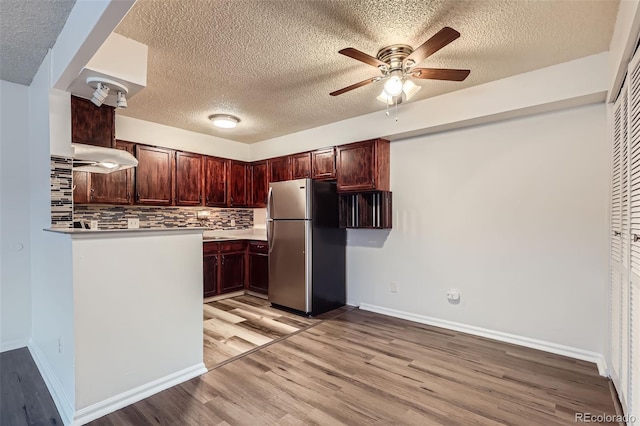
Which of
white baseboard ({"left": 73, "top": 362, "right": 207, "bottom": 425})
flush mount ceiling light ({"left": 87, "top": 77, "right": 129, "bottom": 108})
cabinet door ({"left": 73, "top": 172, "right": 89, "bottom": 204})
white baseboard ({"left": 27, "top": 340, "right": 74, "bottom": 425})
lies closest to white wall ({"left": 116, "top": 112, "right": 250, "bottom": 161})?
cabinet door ({"left": 73, "top": 172, "right": 89, "bottom": 204})

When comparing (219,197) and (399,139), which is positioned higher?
(399,139)

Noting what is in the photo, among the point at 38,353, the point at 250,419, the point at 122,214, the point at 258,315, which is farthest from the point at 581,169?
the point at 122,214

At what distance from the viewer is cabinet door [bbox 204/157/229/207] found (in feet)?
15.4

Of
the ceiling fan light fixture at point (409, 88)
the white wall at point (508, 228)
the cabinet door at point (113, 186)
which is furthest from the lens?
the cabinet door at point (113, 186)

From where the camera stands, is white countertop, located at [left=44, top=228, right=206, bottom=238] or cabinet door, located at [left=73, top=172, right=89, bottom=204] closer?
white countertop, located at [left=44, top=228, right=206, bottom=238]

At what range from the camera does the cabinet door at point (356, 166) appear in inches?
146

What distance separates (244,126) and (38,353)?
315cm

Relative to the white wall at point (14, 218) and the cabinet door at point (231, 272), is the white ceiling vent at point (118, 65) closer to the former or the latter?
the white wall at point (14, 218)

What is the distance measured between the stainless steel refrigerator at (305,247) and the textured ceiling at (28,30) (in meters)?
2.49

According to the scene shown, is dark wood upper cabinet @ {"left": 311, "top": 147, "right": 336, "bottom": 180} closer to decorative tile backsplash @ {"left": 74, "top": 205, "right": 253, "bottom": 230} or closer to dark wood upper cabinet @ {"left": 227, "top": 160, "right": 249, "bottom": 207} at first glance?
dark wood upper cabinet @ {"left": 227, "top": 160, "right": 249, "bottom": 207}

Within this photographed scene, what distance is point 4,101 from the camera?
289cm

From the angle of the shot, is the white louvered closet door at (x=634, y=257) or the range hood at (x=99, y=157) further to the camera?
the range hood at (x=99, y=157)

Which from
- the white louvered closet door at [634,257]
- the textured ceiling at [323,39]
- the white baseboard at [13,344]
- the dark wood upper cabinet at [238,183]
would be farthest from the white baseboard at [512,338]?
the white baseboard at [13,344]

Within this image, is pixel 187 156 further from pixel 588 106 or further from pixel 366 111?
pixel 588 106
